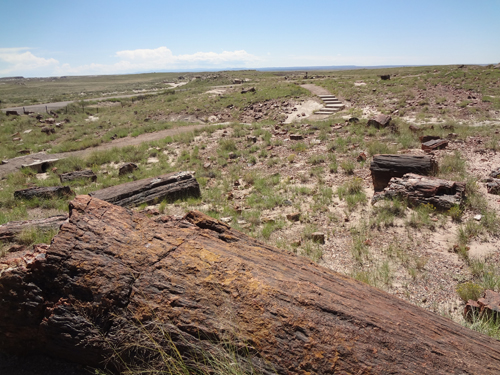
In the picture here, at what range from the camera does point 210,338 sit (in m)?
2.02

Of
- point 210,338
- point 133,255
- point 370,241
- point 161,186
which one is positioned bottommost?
point 370,241

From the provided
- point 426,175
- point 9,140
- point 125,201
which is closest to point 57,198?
point 125,201

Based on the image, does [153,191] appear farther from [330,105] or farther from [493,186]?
[330,105]

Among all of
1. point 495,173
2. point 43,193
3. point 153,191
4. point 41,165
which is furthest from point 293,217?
point 41,165

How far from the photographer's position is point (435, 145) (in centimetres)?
1079

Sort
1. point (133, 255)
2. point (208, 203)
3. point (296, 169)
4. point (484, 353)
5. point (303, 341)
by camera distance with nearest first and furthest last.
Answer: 1. point (303, 341)
2. point (484, 353)
3. point (133, 255)
4. point (208, 203)
5. point (296, 169)

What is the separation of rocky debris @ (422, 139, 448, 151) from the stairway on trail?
33.0ft

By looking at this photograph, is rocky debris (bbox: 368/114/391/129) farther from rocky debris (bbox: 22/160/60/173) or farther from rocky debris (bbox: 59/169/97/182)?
rocky debris (bbox: 22/160/60/173)

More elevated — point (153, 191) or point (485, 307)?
point (153, 191)

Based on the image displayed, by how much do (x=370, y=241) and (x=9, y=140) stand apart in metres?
24.1

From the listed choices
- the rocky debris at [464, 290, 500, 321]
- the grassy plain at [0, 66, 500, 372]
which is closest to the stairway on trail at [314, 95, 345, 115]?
the grassy plain at [0, 66, 500, 372]

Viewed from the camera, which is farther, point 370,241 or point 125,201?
point 125,201

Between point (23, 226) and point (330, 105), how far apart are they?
20.9 meters

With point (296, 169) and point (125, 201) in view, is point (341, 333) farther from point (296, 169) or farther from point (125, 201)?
point (296, 169)
